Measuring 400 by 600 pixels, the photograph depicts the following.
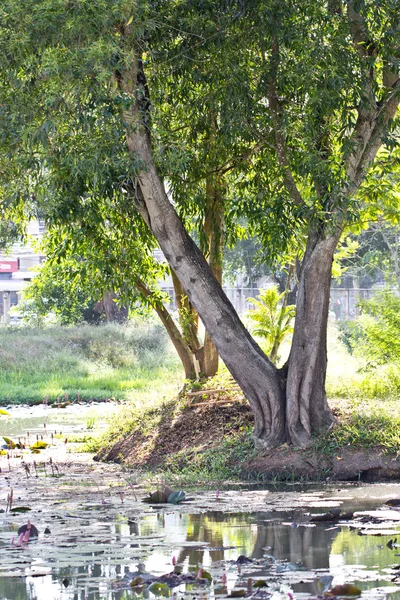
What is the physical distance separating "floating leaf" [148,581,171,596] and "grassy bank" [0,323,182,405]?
20032mm

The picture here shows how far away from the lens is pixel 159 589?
20.0ft

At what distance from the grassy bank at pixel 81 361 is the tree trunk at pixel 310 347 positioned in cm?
1380

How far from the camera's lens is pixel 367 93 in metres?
12.2

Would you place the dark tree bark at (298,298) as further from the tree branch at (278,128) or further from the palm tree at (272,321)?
the palm tree at (272,321)

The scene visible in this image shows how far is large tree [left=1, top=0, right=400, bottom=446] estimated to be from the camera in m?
11.2

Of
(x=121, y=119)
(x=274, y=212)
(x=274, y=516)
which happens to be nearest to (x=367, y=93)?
(x=274, y=212)

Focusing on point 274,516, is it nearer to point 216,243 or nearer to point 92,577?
point 92,577

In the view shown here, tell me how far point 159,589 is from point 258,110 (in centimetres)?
776

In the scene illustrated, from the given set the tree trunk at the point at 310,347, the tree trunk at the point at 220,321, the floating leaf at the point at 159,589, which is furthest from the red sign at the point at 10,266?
the floating leaf at the point at 159,589

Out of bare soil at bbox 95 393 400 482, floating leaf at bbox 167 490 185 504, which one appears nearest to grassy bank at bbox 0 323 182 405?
bare soil at bbox 95 393 400 482

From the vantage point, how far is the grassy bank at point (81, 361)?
27.6m

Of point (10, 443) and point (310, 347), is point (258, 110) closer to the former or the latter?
point (310, 347)

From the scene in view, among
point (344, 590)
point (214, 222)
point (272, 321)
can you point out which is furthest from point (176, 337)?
point (344, 590)

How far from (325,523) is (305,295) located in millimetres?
4535
